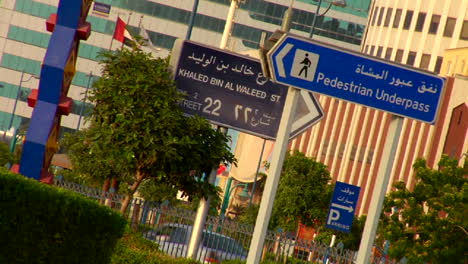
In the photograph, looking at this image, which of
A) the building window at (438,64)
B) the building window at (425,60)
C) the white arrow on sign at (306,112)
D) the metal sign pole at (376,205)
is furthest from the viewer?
the building window at (425,60)

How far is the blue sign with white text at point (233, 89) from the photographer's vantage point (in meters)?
22.5

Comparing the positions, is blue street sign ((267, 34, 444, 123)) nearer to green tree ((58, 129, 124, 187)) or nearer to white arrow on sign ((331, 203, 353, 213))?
green tree ((58, 129, 124, 187))

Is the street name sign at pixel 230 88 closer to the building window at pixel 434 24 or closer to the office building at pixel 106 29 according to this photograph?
the building window at pixel 434 24

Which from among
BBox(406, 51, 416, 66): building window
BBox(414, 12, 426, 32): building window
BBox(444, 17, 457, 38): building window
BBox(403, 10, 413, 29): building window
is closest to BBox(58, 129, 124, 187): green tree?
BBox(444, 17, 457, 38): building window

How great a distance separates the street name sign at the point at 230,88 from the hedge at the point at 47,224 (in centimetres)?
974

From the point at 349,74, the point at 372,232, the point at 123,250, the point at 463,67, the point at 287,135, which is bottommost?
the point at 123,250

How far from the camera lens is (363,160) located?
98.7m

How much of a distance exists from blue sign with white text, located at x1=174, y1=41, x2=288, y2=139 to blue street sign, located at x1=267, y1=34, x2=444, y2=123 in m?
9.75

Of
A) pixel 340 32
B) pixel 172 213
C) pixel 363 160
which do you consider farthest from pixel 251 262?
pixel 340 32

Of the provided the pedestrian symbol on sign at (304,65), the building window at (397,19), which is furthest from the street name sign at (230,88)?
the building window at (397,19)

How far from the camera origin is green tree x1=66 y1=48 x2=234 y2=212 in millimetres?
23141

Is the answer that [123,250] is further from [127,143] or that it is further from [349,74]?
[349,74]

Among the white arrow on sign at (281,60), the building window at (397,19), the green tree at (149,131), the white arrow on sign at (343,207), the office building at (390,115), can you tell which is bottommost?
the white arrow on sign at (343,207)

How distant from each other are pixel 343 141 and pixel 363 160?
369 centimetres
